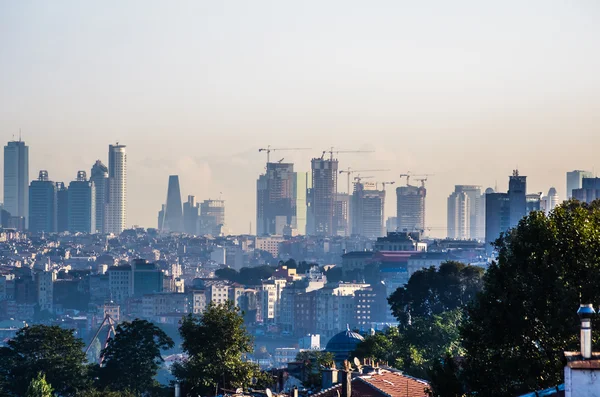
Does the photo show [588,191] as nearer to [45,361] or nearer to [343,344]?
[343,344]

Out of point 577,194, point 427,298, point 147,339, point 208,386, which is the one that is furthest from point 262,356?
point 208,386

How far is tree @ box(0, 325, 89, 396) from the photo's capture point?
175ft

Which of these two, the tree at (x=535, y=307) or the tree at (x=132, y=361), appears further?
the tree at (x=132, y=361)

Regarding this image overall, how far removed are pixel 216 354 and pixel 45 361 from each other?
1702 cm

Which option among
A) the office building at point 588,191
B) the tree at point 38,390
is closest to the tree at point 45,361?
the tree at point 38,390

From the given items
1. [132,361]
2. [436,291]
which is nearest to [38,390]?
[132,361]

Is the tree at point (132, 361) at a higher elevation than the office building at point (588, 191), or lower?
lower

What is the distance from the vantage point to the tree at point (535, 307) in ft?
74.8

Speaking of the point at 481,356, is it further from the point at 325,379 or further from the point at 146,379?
the point at 146,379

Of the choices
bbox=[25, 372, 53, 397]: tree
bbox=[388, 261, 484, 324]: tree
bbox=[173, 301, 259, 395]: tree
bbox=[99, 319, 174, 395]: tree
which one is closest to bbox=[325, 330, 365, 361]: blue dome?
bbox=[99, 319, 174, 395]: tree

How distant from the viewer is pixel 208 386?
1507 inches

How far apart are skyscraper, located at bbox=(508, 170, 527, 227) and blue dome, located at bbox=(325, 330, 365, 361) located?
137m

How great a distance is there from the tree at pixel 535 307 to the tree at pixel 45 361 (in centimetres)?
2946

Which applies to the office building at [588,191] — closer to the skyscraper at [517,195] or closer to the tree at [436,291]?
the skyscraper at [517,195]
